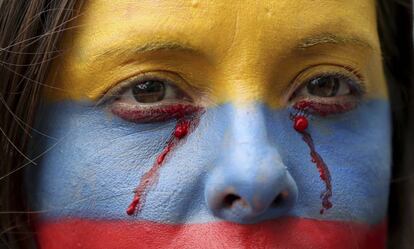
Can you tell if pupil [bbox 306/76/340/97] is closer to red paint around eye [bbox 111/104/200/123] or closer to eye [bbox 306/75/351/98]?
eye [bbox 306/75/351/98]

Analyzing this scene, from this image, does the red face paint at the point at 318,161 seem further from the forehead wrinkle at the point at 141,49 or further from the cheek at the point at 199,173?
the forehead wrinkle at the point at 141,49

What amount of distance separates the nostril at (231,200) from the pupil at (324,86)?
28cm

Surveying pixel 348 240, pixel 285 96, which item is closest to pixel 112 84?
pixel 285 96

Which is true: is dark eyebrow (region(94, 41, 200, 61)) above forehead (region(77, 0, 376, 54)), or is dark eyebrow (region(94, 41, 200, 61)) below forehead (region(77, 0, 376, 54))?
below

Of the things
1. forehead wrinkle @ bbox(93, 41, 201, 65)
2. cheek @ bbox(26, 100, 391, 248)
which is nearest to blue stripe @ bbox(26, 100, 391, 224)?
cheek @ bbox(26, 100, 391, 248)

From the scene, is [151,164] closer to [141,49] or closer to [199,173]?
[199,173]

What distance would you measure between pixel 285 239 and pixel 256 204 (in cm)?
9

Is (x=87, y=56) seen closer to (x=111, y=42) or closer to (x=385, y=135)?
(x=111, y=42)

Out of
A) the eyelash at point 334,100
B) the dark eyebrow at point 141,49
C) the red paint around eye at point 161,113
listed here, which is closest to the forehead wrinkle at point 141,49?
the dark eyebrow at point 141,49

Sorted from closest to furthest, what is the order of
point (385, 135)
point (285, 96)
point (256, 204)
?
1. point (256, 204)
2. point (285, 96)
3. point (385, 135)

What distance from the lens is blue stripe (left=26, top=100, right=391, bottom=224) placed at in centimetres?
140

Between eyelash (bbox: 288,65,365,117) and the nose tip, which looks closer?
the nose tip

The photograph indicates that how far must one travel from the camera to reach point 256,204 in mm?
1351

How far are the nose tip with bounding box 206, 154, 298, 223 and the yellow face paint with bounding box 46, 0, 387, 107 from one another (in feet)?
0.48
